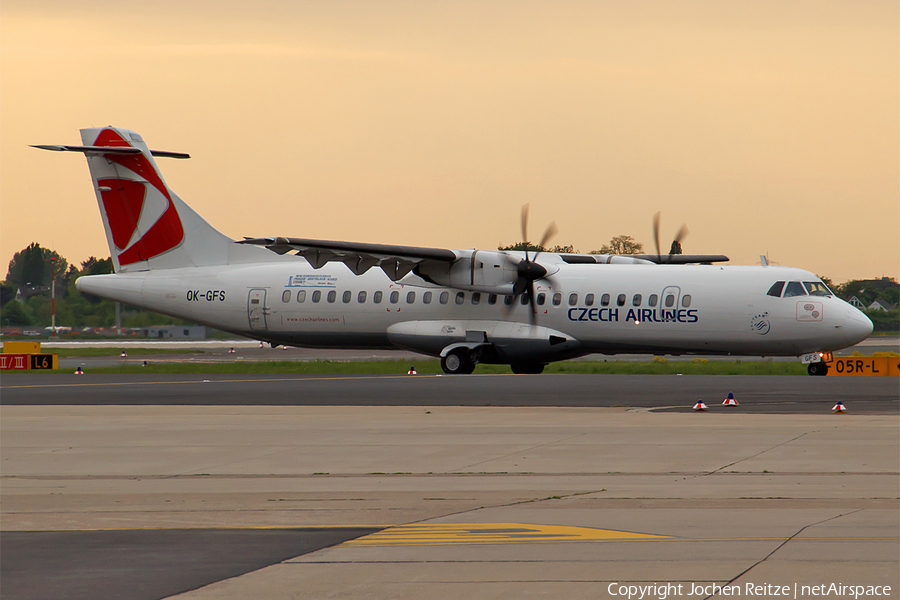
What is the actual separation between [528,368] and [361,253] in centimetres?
709

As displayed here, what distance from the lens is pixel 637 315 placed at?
28484mm

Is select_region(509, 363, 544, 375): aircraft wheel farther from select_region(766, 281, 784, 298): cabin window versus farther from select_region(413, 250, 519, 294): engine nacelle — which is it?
select_region(766, 281, 784, 298): cabin window

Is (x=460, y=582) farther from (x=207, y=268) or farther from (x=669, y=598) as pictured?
(x=207, y=268)

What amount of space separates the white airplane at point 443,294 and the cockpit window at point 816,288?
4 cm

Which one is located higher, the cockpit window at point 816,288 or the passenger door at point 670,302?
the cockpit window at point 816,288

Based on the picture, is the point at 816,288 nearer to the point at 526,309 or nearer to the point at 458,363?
the point at 526,309

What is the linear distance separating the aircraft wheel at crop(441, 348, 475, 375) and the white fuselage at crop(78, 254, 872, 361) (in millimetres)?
572

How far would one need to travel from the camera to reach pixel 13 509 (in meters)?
8.98

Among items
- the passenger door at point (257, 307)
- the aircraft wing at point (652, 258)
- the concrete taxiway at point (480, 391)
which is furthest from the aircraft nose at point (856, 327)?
the passenger door at point (257, 307)

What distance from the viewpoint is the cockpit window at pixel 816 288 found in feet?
90.3

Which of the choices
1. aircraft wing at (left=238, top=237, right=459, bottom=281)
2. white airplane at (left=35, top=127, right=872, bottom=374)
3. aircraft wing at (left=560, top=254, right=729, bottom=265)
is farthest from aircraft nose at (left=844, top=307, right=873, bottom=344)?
aircraft wing at (left=238, top=237, right=459, bottom=281)

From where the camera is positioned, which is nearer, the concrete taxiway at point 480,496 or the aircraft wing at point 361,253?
the concrete taxiway at point 480,496

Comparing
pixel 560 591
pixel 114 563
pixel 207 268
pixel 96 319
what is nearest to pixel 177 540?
pixel 114 563

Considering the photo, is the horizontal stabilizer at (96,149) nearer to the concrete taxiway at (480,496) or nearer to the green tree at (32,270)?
the concrete taxiway at (480,496)
